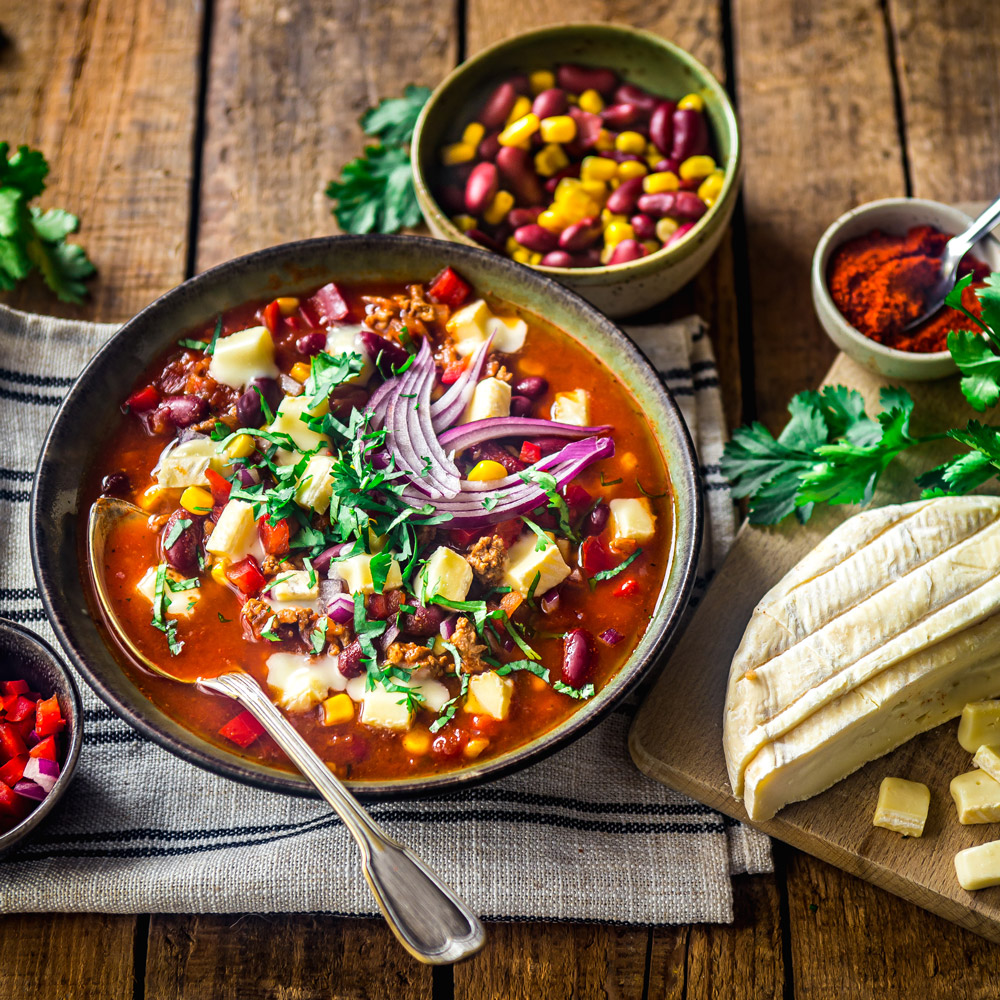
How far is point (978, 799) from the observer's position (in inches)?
153

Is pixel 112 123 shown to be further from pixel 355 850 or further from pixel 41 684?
pixel 355 850

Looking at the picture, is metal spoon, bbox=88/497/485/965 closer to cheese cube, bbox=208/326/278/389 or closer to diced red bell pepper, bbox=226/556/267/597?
diced red bell pepper, bbox=226/556/267/597

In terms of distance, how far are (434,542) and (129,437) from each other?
4.42 feet

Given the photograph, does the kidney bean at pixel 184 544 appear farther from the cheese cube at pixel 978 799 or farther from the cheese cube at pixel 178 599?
the cheese cube at pixel 978 799

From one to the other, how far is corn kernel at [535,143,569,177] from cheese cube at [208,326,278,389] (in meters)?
1.68

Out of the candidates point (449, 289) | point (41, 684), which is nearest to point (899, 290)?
point (449, 289)

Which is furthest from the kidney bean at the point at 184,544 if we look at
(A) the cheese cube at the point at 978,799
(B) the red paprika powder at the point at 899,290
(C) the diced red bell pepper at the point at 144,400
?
(A) the cheese cube at the point at 978,799

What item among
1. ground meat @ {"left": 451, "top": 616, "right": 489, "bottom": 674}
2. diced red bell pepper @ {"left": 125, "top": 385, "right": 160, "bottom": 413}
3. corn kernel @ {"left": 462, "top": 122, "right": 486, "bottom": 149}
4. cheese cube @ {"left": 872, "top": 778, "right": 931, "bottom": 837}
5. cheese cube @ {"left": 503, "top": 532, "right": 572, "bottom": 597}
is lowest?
cheese cube @ {"left": 872, "top": 778, "right": 931, "bottom": 837}

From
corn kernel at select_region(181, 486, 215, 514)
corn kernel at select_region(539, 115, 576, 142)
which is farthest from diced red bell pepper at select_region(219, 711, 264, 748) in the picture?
corn kernel at select_region(539, 115, 576, 142)

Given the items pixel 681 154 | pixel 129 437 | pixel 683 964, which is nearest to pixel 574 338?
pixel 681 154

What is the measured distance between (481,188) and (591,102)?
0.79 m

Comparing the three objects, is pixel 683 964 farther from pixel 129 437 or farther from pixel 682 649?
pixel 129 437

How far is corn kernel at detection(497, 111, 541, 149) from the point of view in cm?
484

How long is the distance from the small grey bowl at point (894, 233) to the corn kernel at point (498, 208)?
4.75 ft
